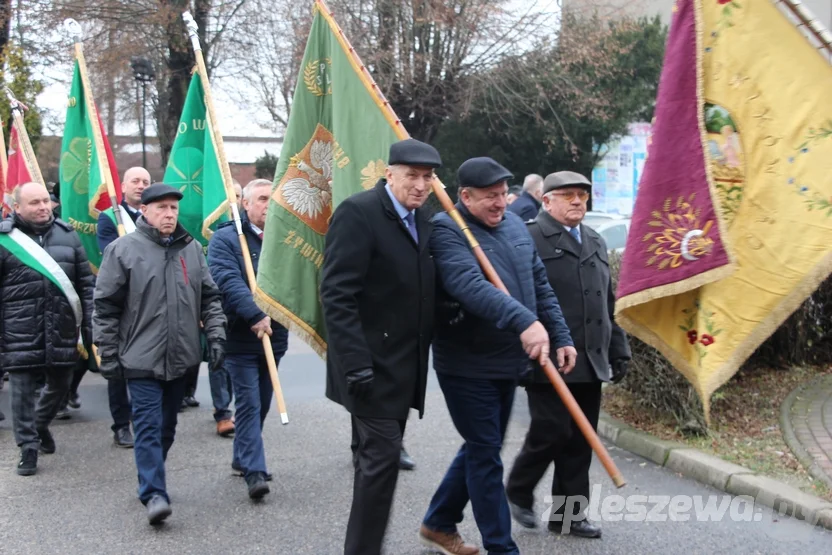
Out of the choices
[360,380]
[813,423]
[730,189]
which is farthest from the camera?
[813,423]

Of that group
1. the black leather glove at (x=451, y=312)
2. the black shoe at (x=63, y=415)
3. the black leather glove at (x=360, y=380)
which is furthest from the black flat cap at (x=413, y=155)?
the black shoe at (x=63, y=415)

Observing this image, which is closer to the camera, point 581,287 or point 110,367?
point 581,287

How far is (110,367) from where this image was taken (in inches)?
203

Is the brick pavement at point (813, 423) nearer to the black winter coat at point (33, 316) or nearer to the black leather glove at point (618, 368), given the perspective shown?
the black leather glove at point (618, 368)

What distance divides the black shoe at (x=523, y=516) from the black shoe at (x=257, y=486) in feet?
4.87

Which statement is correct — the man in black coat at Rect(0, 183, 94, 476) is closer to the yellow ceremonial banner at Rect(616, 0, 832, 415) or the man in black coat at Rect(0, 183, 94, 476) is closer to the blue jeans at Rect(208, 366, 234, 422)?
the blue jeans at Rect(208, 366, 234, 422)

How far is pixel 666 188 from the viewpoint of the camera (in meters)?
3.62

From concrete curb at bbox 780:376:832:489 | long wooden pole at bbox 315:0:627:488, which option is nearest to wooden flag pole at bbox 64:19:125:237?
long wooden pole at bbox 315:0:627:488

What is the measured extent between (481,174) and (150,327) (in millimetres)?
2141

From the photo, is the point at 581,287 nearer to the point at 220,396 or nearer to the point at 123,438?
the point at 220,396

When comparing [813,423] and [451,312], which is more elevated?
[451,312]

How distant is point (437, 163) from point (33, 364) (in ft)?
12.0

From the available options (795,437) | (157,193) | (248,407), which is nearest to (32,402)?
(248,407)

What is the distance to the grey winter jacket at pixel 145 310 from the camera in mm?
5195
